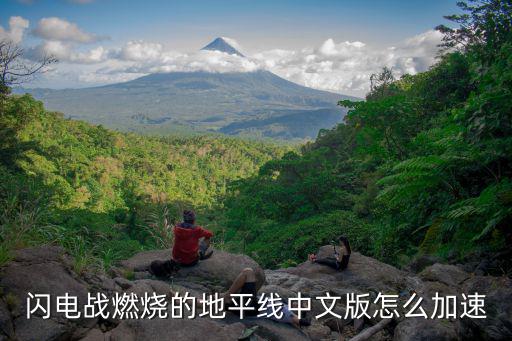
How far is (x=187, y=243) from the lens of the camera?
6.07 meters

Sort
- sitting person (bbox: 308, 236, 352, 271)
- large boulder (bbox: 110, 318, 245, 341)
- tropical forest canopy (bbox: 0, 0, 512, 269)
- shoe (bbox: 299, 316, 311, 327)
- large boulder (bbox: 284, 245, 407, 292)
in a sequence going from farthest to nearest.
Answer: sitting person (bbox: 308, 236, 352, 271), large boulder (bbox: 284, 245, 407, 292), shoe (bbox: 299, 316, 311, 327), tropical forest canopy (bbox: 0, 0, 512, 269), large boulder (bbox: 110, 318, 245, 341)

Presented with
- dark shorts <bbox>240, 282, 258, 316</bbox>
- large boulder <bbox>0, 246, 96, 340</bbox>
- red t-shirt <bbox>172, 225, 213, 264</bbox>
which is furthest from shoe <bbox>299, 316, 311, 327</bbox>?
large boulder <bbox>0, 246, 96, 340</bbox>

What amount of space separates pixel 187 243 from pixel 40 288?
2435 mm

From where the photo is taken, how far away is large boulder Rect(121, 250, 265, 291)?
5945mm

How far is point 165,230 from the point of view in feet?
26.2

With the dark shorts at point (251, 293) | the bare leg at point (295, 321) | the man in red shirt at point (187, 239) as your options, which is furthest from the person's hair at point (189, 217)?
the bare leg at point (295, 321)

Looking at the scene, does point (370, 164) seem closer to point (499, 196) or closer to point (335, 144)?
point (499, 196)

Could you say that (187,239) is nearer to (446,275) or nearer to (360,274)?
(360,274)

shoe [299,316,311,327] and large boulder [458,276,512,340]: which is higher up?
large boulder [458,276,512,340]

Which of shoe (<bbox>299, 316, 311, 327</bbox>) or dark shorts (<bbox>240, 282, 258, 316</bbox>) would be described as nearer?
dark shorts (<bbox>240, 282, 258, 316</bbox>)

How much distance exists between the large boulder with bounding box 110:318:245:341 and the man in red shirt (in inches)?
74.3

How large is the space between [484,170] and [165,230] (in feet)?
19.6

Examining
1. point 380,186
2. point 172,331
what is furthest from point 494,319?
point 380,186

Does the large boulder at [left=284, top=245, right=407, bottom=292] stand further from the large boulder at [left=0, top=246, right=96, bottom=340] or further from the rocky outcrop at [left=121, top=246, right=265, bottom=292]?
the large boulder at [left=0, top=246, right=96, bottom=340]
